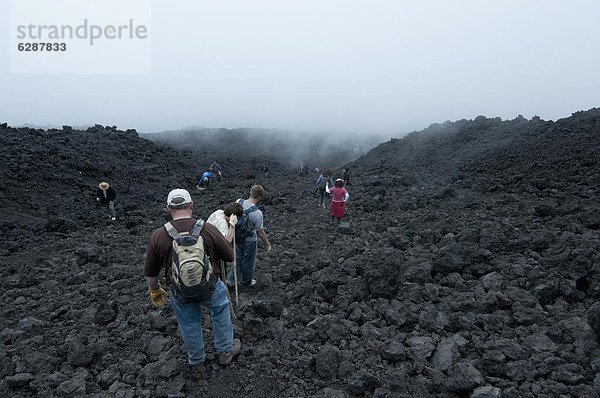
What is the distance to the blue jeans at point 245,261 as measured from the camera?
5.19m

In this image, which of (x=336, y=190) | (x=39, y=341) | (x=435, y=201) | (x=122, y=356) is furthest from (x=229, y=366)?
(x=435, y=201)

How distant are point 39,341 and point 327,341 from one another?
3.42 metres

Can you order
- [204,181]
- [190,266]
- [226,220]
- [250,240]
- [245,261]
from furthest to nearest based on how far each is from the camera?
[204,181] < [245,261] < [250,240] < [226,220] < [190,266]

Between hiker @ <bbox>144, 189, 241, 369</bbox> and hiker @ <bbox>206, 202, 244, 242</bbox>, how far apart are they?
0.61 metres

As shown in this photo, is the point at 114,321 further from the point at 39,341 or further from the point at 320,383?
the point at 320,383

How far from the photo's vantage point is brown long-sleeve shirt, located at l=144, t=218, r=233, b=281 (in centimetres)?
311

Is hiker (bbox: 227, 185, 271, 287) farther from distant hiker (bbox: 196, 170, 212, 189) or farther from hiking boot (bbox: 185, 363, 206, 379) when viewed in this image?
distant hiker (bbox: 196, 170, 212, 189)

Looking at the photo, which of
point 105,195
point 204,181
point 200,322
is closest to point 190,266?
point 200,322

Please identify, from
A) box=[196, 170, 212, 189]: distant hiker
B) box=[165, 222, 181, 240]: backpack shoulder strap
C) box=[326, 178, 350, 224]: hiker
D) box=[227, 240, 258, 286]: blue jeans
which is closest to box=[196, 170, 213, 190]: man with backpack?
box=[196, 170, 212, 189]: distant hiker

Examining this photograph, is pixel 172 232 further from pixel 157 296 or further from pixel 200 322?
pixel 200 322

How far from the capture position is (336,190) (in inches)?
354

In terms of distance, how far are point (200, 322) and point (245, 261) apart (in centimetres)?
188

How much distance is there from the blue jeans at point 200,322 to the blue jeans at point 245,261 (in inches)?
65.0

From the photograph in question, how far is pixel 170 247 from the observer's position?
311 centimetres
